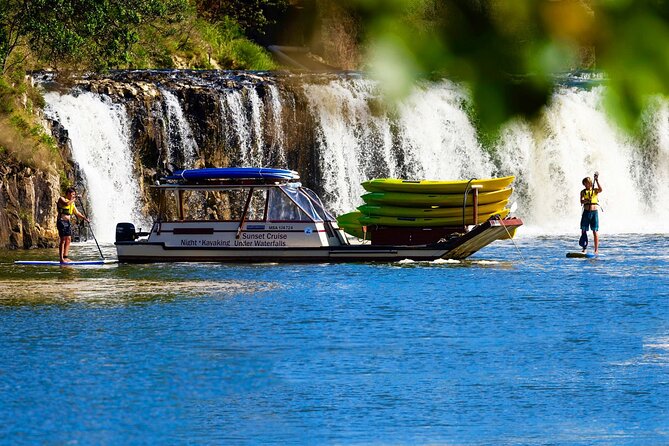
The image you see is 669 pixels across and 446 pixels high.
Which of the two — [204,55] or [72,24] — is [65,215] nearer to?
[72,24]

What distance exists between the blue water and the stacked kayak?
56.8 inches

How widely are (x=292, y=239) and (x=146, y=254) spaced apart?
3.03 metres

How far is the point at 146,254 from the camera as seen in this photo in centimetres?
2684

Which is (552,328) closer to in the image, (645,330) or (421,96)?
(645,330)


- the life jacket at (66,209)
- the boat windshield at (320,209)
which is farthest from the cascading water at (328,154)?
the life jacket at (66,209)

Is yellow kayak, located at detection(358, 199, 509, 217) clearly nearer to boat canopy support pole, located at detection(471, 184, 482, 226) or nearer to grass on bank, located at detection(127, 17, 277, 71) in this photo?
boat canopy support pole, located at detection(471, 184, 482, 226)

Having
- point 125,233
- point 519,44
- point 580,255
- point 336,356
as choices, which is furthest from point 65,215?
point 519,44

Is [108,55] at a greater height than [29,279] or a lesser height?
greater

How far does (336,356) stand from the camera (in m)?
15.7

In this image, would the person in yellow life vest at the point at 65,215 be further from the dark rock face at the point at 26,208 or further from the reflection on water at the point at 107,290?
the dark rock face at the point at 26,208

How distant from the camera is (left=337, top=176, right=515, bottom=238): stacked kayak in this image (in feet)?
88.5

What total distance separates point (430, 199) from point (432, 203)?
104 millimetres

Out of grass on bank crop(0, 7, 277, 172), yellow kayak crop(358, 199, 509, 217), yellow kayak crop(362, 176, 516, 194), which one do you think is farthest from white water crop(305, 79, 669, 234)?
yellow kayak crop(358, 199, 509, 217)

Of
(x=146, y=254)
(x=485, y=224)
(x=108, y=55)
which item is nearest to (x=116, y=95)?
(x=108, y=55)
